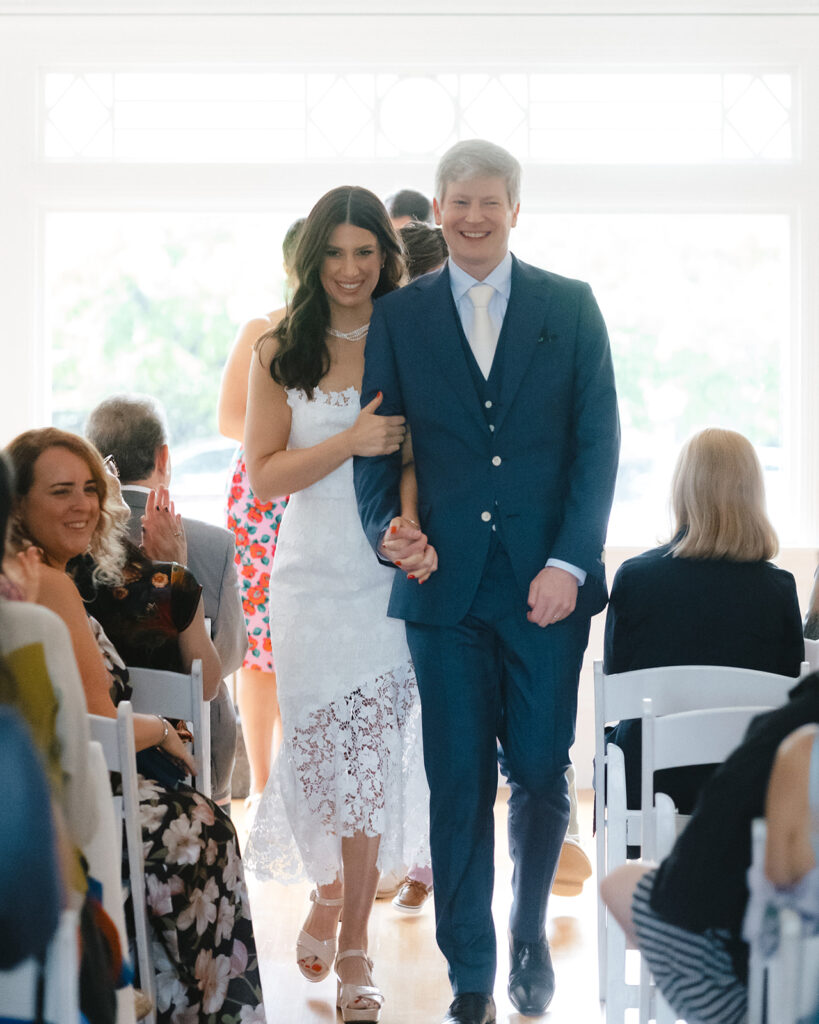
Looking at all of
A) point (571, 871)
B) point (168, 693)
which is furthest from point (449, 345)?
point (571, 871)

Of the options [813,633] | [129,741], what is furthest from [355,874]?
[813,633]

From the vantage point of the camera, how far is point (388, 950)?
127 inches

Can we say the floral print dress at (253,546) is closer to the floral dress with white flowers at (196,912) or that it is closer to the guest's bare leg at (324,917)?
the guest's bare leg at (324,917)

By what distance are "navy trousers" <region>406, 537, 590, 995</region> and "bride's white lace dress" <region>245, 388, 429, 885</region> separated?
19 cm

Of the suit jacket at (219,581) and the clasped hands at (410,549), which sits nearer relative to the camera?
the clasped hands at (410,549)

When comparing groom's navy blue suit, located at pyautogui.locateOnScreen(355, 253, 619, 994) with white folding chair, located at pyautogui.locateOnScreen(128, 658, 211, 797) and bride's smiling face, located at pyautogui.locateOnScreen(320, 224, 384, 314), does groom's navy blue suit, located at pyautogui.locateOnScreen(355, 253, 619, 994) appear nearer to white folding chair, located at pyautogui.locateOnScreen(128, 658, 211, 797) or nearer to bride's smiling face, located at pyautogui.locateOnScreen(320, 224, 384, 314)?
bride's smiling face, located at pyautogui.locateOnScreen(320, 224, 384, 314)

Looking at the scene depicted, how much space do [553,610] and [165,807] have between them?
2.75 ft

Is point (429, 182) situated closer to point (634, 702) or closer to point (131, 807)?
point (634, 702)

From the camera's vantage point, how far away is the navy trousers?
2590 millimetres

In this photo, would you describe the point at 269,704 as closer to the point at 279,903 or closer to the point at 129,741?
the point at 279,903

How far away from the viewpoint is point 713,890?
1.41 m

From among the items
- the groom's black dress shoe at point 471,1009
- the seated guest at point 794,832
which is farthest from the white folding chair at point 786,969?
the groom's black dress shoe at point 471,1009

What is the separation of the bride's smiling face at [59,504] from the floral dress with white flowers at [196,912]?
49 centimetres

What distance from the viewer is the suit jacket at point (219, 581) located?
3104mm
